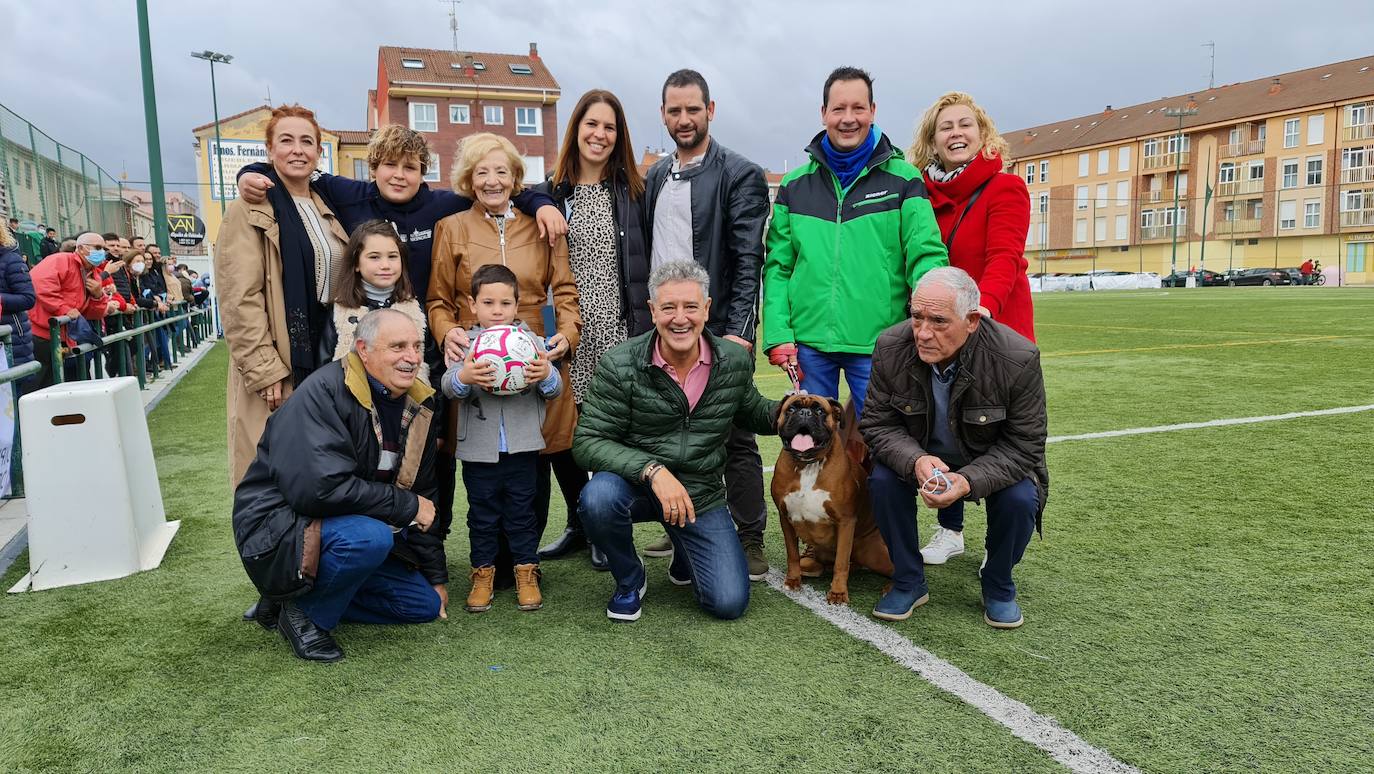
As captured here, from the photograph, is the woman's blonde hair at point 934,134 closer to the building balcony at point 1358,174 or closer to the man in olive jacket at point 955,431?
the man in olive jacket at point 955,431

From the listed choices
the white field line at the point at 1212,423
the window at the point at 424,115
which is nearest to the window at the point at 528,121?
the window at the point at 424,115

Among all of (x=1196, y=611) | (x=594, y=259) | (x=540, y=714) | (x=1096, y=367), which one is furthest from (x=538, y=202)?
(x=1096, y=367)

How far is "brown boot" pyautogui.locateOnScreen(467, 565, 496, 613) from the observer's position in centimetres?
364

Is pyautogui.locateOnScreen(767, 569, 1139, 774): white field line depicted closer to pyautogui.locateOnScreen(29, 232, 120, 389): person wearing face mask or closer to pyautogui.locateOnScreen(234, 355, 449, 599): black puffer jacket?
pyautogui.locateOnScreen(234, 355, 449, 599): black puffer jacket

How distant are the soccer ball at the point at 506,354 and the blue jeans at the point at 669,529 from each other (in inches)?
20.1

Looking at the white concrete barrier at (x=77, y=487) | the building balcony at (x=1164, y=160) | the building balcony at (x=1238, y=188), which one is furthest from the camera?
the building balcony at (x=1164, y=160)

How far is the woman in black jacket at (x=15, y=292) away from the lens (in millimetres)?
6777

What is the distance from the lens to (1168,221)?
60.7m

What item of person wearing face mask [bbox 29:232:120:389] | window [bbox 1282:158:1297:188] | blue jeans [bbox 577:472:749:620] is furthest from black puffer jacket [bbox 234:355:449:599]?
window [bbox 1282:158:1297:188]

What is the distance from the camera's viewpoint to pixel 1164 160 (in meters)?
60.2

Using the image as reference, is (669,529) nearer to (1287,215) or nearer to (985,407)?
(985,407)

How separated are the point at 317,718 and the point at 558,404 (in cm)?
156

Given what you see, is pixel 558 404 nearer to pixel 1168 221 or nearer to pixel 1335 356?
pixel 1335 356

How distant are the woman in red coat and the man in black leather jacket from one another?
0.81m
